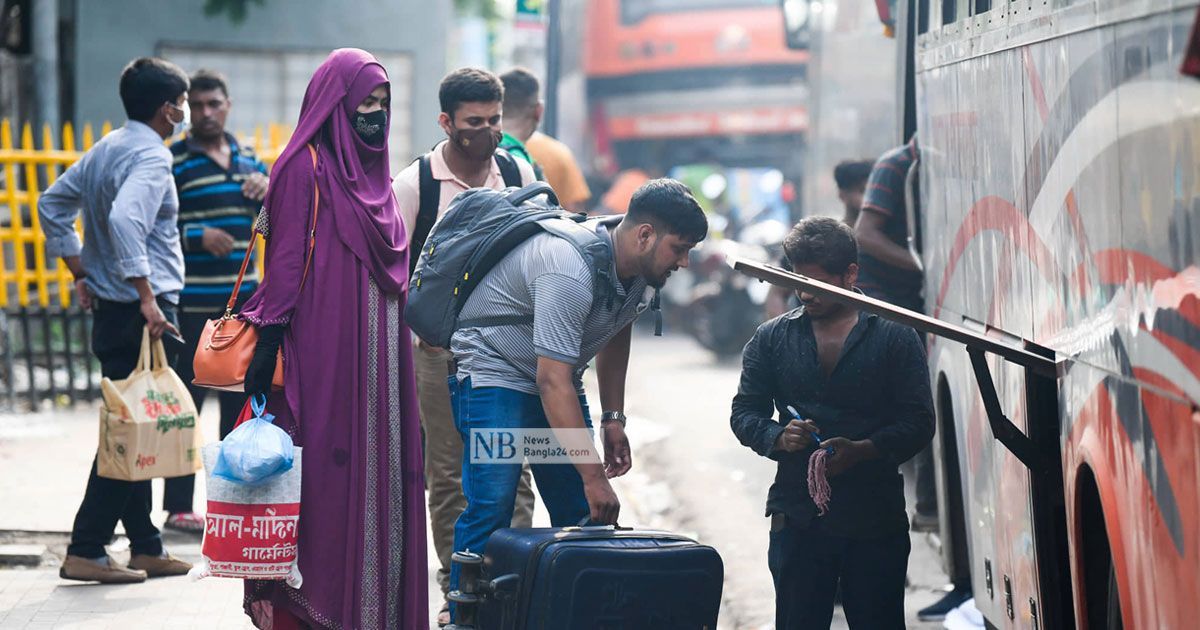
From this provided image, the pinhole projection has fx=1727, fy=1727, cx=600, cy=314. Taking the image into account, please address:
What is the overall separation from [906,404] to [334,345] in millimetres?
1616

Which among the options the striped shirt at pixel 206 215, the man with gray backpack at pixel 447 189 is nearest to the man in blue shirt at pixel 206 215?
the striped shirt at pixel 206 215

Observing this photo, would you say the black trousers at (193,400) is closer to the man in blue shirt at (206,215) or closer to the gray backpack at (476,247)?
the man in blue shirt at (206,215)

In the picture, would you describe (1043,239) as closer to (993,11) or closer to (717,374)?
(993,11)

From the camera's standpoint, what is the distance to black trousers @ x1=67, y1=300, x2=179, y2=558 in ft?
19.7

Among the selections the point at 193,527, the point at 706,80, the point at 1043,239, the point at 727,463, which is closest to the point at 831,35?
the point at 727,463

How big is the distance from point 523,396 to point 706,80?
1633 cm

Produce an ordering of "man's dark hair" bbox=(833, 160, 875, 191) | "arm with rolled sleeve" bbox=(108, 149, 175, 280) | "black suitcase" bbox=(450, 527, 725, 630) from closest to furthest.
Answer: "black suitcase" bbox=(450, 527, 725, 630)
"arm with rolled sleeve" bbox=(108, 149, 175, 280)
"man's dark hair" bbox=(833, 160, 875, 191)

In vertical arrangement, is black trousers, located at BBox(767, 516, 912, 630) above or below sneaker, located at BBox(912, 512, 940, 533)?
above

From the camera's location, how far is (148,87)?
20.1 feet

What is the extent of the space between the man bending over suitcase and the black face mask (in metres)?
0.62

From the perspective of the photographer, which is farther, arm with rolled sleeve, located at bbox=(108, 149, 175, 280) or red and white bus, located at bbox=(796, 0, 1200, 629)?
arm with rolled sleeve, located at bbox=(108, 149, 175, 280)

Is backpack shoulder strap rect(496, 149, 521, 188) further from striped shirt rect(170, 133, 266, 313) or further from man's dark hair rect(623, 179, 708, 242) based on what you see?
man's dark hair rect(623, 179, 708, 242)

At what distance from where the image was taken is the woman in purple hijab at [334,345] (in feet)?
16.0

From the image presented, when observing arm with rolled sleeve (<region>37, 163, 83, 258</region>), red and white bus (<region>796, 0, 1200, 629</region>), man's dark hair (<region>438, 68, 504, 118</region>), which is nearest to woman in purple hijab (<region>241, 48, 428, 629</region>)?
man's dark hair (<region>438, 68, 504, 118</region>)
